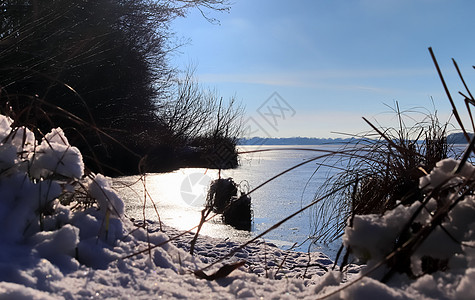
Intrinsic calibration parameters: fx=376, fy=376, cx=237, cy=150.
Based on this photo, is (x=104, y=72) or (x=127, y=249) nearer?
(x=127, y=249)

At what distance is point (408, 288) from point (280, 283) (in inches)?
16.7

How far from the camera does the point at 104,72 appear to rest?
382 inches

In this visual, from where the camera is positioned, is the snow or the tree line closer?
the snow

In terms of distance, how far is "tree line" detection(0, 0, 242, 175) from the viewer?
19.5 ft

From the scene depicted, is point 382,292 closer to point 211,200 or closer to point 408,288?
point 408,288

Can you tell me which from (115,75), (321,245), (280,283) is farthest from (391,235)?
(115,75)

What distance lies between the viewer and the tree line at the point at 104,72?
593cm

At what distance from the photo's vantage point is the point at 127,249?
122 centimetres

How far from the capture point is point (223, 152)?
46.5ft

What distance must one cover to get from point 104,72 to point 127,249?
30.5 feet

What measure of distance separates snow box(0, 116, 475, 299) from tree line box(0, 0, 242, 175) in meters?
2.99

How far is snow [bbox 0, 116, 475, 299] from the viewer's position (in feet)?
2.74

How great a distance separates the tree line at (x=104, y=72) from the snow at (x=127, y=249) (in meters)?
2.99

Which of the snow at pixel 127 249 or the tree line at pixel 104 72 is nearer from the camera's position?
the snow at pixel 127 249
